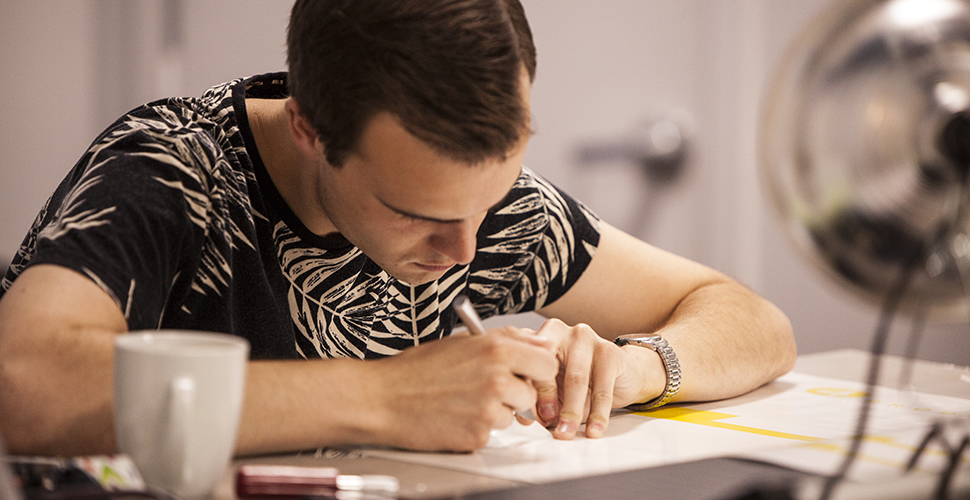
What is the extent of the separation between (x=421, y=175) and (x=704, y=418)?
40cm

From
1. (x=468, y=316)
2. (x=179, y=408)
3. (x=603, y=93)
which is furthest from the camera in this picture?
(x=603, y=93)

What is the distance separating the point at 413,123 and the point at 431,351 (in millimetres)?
218

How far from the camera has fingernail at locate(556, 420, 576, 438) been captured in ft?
2.36

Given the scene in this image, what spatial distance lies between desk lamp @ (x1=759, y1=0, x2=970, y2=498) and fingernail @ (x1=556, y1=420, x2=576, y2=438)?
257mm

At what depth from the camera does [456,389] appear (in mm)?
667

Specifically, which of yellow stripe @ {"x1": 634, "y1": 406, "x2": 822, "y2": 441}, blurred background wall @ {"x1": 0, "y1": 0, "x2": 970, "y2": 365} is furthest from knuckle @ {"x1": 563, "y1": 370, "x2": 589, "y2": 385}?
blurred background wall @ {"x1": 0, "y1": 0, "x2": 970, "y2": 365}

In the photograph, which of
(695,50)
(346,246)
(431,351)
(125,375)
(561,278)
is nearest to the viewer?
(125,375)

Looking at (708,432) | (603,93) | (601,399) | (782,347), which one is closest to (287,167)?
(601,399)

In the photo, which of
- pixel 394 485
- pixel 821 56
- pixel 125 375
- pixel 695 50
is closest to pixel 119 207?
pixel 125 375

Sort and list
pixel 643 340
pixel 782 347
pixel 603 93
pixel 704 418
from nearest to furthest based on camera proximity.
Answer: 1. pixel 704 418
2. pixel 643 340
3. pixel 782 347
4. pixel 603 93

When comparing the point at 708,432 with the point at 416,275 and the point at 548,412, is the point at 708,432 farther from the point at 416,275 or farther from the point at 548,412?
the point at 416,275

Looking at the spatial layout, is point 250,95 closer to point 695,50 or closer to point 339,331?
point 339,331

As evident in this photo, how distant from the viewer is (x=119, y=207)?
70 centimetres

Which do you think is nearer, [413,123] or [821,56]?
[821,56]
